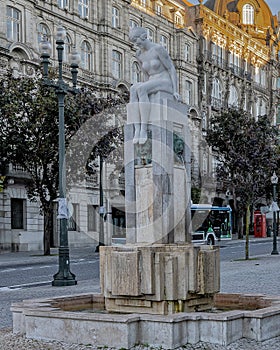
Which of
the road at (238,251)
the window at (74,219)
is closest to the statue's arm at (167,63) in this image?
the road at (238,251)

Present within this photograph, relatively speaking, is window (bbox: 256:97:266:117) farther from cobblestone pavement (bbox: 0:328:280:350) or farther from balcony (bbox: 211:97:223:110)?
cobblestone pavement (bbox: 0:328:280:350)

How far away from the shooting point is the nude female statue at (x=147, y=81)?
10.4 meters

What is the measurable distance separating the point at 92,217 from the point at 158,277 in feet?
119

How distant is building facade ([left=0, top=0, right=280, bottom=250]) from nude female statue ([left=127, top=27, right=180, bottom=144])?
25.3m

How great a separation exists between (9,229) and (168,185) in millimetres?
29123

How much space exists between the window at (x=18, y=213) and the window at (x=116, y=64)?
13.1 m

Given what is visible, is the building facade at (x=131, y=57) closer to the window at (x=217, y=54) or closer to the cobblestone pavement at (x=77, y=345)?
the window at (x=217, y=54)

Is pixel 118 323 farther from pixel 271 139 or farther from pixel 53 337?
pixel 271 139

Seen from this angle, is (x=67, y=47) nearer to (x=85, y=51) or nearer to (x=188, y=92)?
(x=85, y=51)

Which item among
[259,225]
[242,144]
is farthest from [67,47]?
[259,225]

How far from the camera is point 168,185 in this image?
10047mm

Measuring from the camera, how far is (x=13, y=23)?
3903cm

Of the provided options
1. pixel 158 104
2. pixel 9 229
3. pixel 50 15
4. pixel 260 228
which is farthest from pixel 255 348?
pixel 260 228

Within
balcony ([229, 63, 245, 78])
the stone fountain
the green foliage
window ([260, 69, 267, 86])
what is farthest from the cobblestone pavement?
window ([260, 69, 267, 86])
